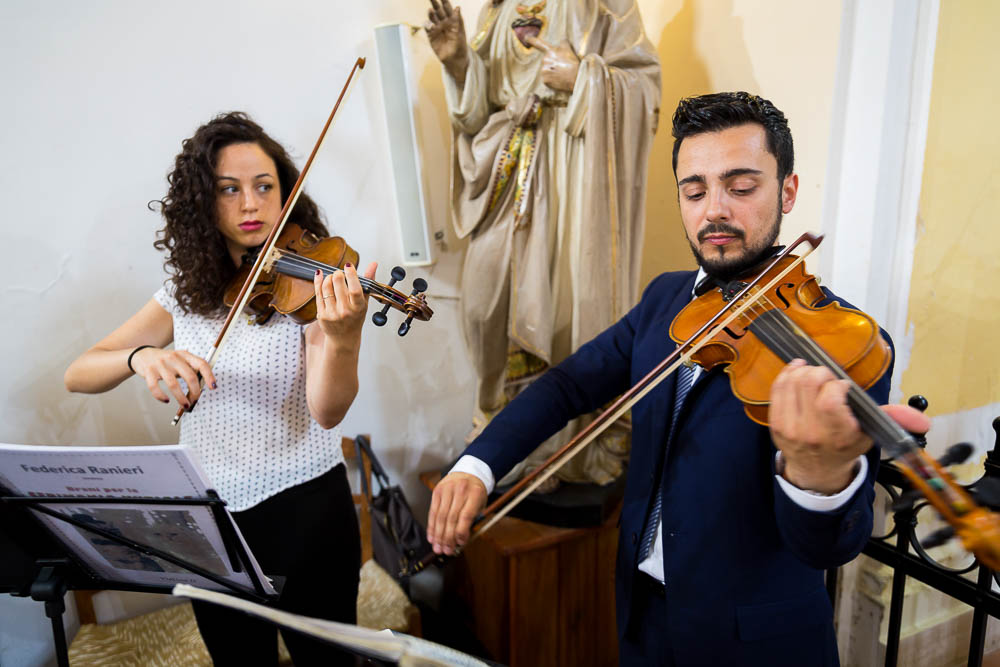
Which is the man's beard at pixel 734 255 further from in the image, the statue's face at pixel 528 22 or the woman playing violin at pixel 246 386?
the statue's face at pixel 528 22

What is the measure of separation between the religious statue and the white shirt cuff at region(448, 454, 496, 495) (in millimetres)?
735

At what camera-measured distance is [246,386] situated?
4.13 ft

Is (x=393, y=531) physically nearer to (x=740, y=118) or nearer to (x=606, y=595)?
(x=606, y=595)

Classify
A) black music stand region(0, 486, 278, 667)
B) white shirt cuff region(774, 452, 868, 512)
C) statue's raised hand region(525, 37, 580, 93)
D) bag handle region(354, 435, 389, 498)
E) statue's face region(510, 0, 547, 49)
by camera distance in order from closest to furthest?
white shirt cuff region(774, 452, 868, 512) → black music stand region(0, 486, 278, 667) → statue's raised hand region(525, 37, 580, 93) → statue's face region(510, 0, 547, 49) → bag handle region(354, 435, 389, 498)

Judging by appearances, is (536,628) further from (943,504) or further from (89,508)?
(943,504)

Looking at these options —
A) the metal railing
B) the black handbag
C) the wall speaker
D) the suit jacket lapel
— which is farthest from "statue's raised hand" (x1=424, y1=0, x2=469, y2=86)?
the metal railing

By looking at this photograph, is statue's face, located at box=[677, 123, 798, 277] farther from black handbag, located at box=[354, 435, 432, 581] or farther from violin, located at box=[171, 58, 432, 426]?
black handbag, located at box=[354, 435, 432, 581]

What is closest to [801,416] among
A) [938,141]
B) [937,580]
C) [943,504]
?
[943,504]

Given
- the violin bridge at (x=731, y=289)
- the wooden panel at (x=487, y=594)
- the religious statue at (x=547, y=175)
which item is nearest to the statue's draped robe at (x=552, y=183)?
the religious statue at (x=547, y=175)

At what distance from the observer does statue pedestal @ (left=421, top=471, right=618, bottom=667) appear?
1728mm

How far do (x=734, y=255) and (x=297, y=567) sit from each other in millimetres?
1116

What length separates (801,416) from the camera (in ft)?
2.25

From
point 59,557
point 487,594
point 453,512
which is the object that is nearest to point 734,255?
point 453,512

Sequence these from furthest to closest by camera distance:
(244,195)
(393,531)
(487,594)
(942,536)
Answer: (393,531)
(487,594)
(244,195)
(942,536)
